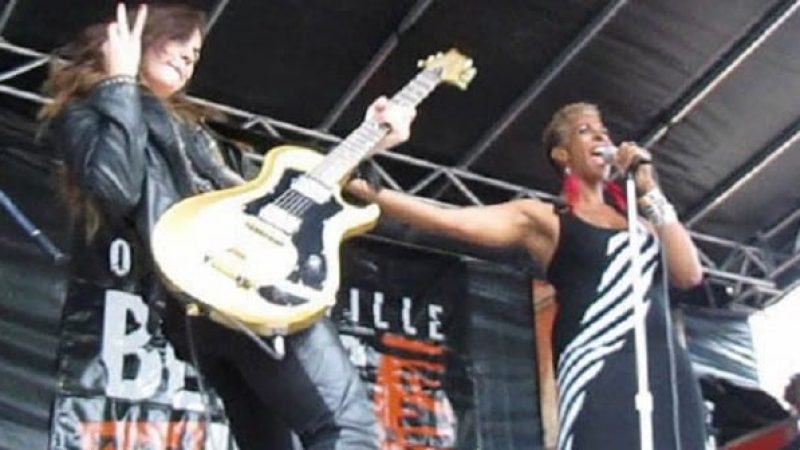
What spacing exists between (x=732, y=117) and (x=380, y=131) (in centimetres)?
263

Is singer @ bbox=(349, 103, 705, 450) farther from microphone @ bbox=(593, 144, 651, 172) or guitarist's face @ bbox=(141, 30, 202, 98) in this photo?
guitarist's face @ bbox=(141, 30, 202, 98)

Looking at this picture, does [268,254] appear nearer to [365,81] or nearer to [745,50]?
[365,81]

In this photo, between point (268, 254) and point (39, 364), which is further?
point (39, 364)

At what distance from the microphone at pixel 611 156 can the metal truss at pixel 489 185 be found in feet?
2.92

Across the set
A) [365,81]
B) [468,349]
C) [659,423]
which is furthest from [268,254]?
[468,349]

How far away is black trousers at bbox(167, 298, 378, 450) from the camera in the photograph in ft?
6.64

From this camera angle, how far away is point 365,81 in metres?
4.41

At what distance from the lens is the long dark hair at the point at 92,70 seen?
89.7 inches

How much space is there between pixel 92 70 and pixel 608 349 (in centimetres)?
97

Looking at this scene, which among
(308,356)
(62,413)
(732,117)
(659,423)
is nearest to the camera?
(308,356)

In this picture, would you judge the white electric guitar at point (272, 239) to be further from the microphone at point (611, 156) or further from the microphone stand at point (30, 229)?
the microphone stand at point (30, 229)

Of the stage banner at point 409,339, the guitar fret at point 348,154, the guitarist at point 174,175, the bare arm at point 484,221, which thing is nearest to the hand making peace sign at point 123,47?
the guitarist at point 174,175

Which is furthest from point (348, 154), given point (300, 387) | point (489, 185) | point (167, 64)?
point (489, 185)

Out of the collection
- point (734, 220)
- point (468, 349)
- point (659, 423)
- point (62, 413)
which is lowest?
point (659, 423)
